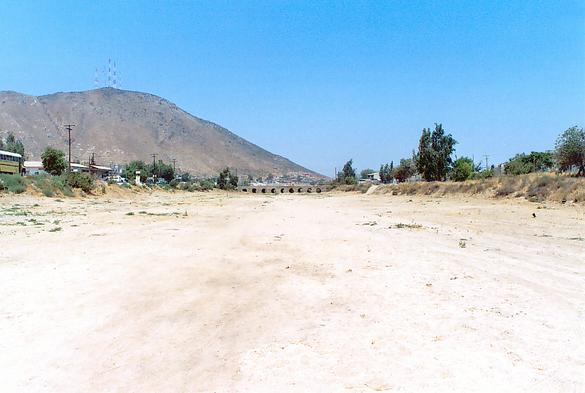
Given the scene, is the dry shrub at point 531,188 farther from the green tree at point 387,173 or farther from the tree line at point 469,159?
the green tree at point 387,173

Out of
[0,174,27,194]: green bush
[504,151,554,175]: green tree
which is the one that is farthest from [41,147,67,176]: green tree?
[504,151,554,175]: green tree

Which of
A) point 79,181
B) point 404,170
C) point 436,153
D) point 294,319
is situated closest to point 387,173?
point 404,170

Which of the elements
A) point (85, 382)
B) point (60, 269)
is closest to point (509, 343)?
point (85, 382)

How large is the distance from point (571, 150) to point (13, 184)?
53.2 meters

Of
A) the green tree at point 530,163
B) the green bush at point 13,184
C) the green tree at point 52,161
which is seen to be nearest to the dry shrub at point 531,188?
the green tree at point 530,163

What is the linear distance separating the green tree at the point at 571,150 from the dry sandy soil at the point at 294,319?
123ft

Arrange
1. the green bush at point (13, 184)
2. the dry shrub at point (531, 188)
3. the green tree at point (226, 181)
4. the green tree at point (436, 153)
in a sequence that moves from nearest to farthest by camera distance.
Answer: the dry shrub at point (531, 188), the green bush at point (13, 184), the green tree at point (436, 153), the green tree at point (226, 181)

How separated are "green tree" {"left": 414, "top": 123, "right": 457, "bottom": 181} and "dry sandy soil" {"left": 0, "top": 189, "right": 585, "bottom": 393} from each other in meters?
67.2

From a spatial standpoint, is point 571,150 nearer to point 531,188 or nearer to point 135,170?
point 531,188

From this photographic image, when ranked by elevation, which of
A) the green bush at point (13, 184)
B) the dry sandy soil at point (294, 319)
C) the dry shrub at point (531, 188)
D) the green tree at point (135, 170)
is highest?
the green tree at point (135, 170)

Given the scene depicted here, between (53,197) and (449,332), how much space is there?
46.4 m

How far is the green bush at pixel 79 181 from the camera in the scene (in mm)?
53750

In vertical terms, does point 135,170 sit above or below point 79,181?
above

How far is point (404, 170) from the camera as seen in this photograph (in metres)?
119
